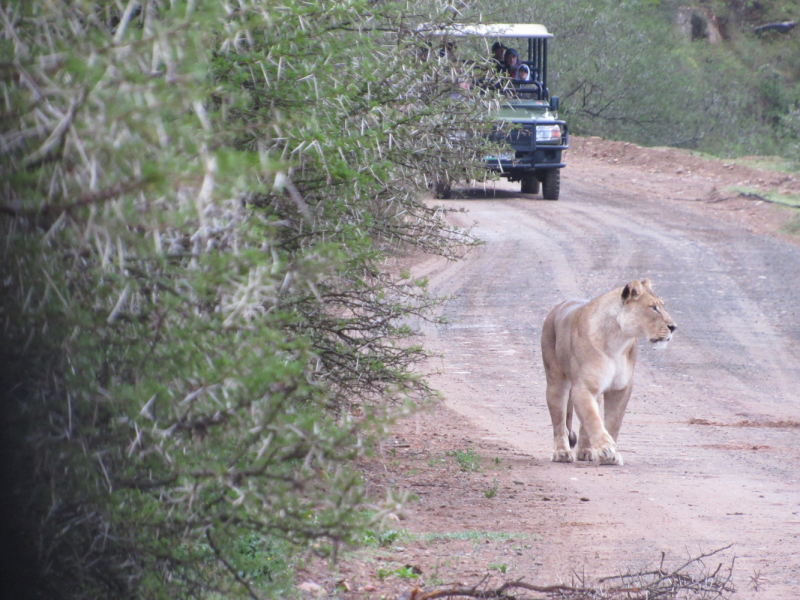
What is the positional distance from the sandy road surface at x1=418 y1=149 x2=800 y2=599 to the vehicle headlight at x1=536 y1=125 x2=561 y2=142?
1.65 m

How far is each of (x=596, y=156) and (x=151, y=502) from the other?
27534 millimetres

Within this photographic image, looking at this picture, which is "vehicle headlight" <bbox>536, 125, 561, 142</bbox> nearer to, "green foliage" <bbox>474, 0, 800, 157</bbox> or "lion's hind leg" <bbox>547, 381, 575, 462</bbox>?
"green foliage" <bbox>474, 0, 800, 157</bbox>

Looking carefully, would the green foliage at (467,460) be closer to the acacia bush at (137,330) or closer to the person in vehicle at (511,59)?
the acacia bush at (137,330)

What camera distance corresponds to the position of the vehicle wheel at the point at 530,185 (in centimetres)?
2287

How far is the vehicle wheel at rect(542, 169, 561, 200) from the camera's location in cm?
2159

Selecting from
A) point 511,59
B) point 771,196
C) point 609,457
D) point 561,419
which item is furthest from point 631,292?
point 771,196

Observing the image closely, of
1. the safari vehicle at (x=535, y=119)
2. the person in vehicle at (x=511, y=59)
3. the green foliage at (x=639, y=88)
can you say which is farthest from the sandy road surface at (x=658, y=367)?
the green foliage at (x=639, y=88)

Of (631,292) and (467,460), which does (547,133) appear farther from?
(467,460)

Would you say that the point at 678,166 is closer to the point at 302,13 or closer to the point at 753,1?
the point at 753,1

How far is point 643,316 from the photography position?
759 centimetres

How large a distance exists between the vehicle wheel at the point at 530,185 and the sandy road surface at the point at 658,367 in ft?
0.96

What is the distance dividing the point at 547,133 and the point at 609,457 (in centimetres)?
1366

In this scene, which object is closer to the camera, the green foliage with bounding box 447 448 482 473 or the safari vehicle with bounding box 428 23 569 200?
the green foliage with bounding box 447 448 482 473

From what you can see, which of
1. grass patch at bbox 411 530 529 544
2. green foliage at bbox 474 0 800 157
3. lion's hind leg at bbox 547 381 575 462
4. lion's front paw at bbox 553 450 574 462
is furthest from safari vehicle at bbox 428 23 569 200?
grass patch at bbox 411 530 529 544
